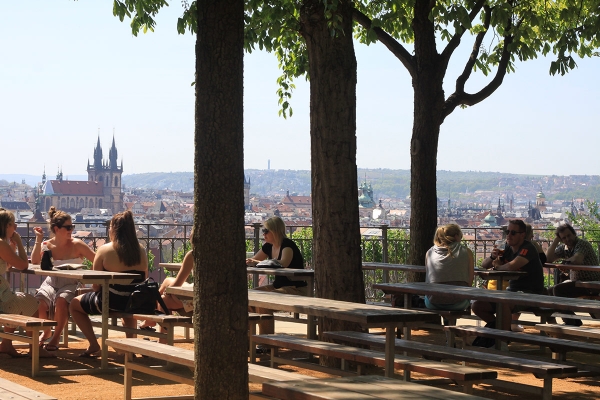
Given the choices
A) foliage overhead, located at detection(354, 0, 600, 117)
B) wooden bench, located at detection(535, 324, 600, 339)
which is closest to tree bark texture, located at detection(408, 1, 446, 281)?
Answer: foliage overhead, located at detection(354, 0, 600, 117)

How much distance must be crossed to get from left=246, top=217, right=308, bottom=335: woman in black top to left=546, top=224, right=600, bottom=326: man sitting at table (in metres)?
2.83

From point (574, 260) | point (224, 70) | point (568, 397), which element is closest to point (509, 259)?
point (574, 260)

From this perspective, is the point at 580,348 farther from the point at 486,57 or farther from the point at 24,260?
the point at 486,57

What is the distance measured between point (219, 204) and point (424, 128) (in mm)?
6645

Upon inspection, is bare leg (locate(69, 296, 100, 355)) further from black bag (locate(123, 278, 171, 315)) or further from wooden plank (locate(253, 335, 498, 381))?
wooden plank (locate(253, 335, 498, 381))

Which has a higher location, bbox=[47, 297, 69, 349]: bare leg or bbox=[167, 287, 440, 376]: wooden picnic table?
bbox=[167, 287, 440, 376]: wooden picnic table

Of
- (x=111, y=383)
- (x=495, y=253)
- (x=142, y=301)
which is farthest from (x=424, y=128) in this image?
(x=111, y=383)

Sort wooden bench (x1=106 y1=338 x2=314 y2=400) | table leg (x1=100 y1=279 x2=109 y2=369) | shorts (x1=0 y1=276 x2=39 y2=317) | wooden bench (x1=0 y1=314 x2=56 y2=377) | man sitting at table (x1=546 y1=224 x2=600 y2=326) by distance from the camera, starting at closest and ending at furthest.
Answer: wooden bench (x1=106 y1=338 x2=314 y2=400), wooden bench (x1=0 y1=314 x2=56 y2=377), table leg (x1=100 y1=279 x2=109 y2=369), shorts (x1=0 y1=276 x2=39 y2=317), man sitting at table (x1=546 y1=224 x2=600 y2=326)

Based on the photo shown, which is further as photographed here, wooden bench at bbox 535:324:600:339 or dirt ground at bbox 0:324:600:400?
dirt ground at bbox 0:324:600:400

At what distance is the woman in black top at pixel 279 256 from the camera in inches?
324

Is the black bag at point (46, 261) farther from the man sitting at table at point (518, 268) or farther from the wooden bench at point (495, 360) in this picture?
the man sitting at table at point (518, 268)

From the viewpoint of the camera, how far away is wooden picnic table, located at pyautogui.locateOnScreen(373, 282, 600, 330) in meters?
5.87

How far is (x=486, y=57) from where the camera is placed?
11.5 metres

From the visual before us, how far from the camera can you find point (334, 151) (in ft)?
21.6
